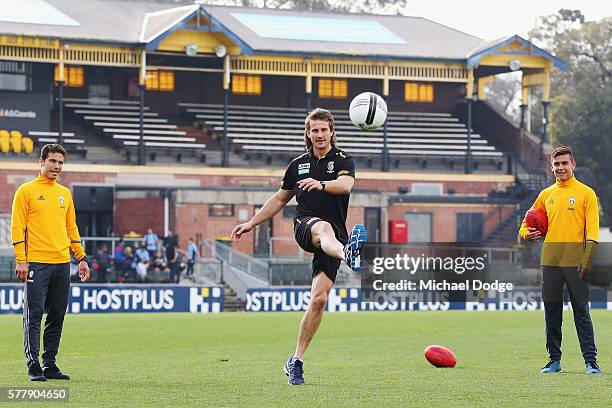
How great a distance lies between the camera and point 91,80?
53562 mm

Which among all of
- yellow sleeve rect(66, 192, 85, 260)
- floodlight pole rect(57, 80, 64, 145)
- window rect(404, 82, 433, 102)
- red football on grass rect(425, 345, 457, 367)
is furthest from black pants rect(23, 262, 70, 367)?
window rect(404, 82, 433, 102)

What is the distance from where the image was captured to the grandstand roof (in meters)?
50.2

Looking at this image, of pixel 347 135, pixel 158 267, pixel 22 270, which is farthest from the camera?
pixel 347 135

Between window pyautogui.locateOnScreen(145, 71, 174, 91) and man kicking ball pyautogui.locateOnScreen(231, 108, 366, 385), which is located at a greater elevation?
window pyautogui.locateOnScreen(145, 71, 174, 91)

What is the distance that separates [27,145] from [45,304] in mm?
35871

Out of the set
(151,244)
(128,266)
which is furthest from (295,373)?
(151,244)

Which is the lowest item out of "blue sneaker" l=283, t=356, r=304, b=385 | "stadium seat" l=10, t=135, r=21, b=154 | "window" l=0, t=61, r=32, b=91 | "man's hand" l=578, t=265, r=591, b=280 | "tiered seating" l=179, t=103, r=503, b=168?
"blue sneaker" l=283, t=356, r=304, b=385

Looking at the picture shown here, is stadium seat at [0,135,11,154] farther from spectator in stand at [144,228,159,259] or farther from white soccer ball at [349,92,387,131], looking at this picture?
white soccer ball at [349,92,387,131]

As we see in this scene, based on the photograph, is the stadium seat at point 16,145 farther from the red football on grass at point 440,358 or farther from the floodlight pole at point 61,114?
the red football on grass at point 440,358

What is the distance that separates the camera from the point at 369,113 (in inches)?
555

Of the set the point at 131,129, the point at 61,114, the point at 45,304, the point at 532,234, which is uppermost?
the point at 61,114

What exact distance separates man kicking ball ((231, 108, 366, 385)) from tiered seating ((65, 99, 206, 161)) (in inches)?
1517

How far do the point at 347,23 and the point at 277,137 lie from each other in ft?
26.9

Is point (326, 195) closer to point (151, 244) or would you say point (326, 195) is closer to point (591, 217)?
point (591, 217)
